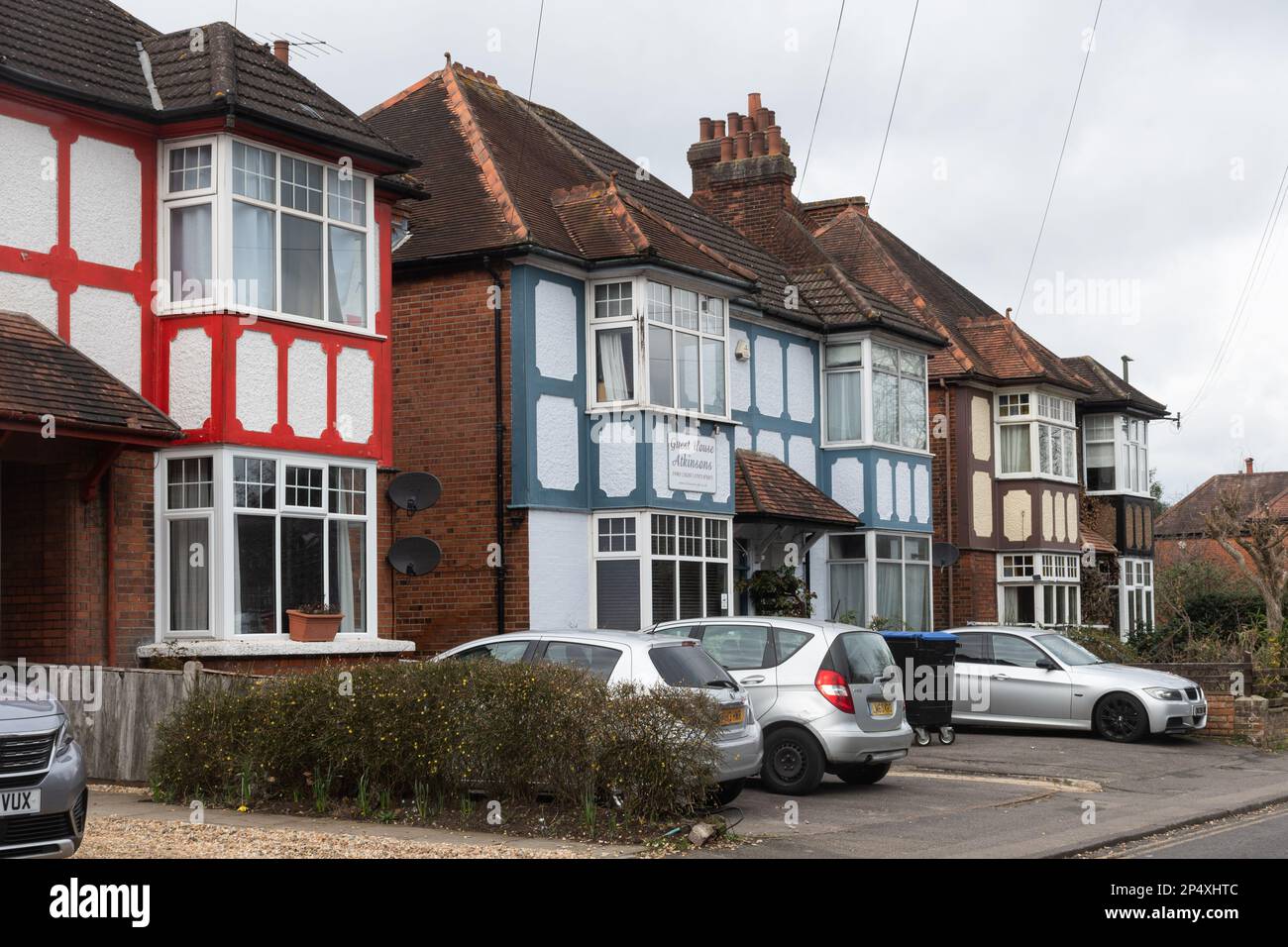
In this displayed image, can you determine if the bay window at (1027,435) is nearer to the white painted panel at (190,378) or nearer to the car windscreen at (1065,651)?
the car windscreen at (1065,651)

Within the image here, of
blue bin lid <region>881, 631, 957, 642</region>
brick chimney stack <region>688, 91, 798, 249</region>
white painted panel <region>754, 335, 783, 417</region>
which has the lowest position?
blue bin lid <region>881, 631, 957, 642</region>

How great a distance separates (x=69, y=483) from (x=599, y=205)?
9747 mm

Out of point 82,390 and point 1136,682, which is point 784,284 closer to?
point 1136,682

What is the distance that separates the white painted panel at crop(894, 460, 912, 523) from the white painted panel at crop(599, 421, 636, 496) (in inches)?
329

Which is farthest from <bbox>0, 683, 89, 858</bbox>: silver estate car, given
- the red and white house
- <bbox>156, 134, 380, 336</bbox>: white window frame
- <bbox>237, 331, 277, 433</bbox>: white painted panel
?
<bbox>156, 134, 380, 336</bbox>: white window frame

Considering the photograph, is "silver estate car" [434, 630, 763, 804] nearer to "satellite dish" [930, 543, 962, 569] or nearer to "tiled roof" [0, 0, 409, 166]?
"tiled roof" [0, 0, 409, 166]

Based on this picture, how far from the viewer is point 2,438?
46.6ft

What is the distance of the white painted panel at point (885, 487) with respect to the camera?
91.8 feet

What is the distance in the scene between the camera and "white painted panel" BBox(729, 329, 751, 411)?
25.3m

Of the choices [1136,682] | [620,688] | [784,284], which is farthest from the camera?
A: [784,284]

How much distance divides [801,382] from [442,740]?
1641 cm

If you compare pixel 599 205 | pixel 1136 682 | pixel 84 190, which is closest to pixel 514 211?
pixel 599 205

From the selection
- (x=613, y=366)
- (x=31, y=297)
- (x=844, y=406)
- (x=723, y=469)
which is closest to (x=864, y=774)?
(x=723, y=469)

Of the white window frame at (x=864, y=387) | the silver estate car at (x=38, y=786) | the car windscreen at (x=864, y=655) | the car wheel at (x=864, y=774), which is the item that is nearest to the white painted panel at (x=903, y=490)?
the white window frame at (x=864, y=387)
